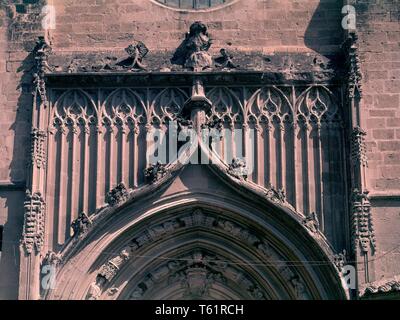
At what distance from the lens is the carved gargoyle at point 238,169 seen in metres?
23.0

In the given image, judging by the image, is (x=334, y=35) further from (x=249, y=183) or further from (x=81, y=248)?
(x=81, y=248)

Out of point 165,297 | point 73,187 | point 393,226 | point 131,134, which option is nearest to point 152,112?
point 131,134

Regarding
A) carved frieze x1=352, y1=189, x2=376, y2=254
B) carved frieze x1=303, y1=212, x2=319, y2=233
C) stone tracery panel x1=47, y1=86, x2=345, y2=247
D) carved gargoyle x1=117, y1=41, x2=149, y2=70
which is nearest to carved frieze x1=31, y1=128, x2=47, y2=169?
stone tracery panel x1=47, y1=86, x2=345, y2=247

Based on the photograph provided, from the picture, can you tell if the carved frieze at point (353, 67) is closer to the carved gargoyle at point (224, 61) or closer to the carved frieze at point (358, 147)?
the carved frieze at point (358, 147)

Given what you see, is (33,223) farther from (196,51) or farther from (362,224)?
(362,224)

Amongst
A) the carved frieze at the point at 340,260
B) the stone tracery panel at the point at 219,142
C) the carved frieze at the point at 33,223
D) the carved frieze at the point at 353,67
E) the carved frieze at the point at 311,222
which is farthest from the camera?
the carved frieze at the point at 353,67

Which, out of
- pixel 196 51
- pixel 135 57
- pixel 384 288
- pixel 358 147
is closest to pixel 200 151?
pixel 196 51

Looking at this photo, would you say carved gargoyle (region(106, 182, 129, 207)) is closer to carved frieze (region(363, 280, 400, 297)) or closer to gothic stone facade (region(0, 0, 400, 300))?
gothic stone facade (region(0, 0, 400, 300))

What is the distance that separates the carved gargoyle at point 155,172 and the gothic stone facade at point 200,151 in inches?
0.7

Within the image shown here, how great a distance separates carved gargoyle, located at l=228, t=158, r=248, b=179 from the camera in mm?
23000

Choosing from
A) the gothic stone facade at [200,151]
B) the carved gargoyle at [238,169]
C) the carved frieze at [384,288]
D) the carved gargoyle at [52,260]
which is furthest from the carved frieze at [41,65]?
the carved frieze at [384,288]

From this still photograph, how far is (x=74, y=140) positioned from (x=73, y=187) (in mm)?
951

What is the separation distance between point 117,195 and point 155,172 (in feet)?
2.72
